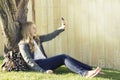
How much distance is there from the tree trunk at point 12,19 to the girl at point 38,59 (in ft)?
0.54

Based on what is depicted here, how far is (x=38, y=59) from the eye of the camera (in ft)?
25.8

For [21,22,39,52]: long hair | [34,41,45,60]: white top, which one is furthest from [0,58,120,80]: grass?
[21,22,39,52]: long hair

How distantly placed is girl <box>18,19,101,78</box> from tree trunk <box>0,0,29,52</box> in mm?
163

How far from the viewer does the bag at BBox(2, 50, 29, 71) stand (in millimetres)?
7777

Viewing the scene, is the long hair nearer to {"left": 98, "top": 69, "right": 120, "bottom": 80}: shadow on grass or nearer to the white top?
the white top

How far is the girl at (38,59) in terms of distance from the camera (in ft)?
24.5

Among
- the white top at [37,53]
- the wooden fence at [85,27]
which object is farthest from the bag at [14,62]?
the wooden fence at [85,27]

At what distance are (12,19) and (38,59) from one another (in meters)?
0.87

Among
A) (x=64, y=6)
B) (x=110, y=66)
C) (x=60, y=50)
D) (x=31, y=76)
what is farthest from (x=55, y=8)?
(x=31, y=76)

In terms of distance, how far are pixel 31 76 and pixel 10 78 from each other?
1.19ft

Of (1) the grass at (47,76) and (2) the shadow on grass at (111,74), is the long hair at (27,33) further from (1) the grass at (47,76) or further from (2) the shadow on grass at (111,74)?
(2) the shadow on grass at (111,74)

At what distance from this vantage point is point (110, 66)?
8914 millimetres

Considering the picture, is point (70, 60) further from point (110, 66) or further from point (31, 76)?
point (110, 66)

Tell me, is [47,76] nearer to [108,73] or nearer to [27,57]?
[27,57]
